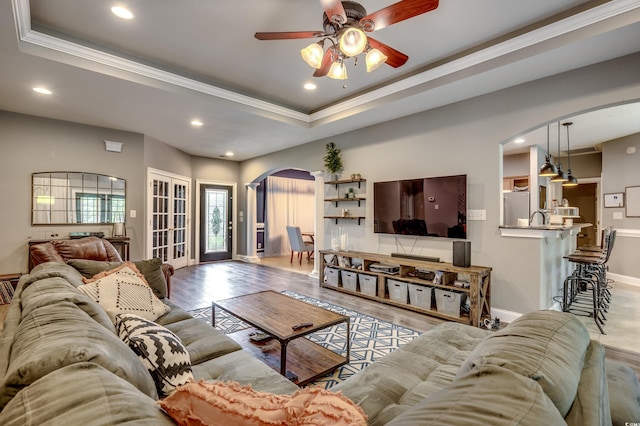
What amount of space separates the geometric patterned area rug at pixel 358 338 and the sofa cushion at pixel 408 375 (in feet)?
2.54

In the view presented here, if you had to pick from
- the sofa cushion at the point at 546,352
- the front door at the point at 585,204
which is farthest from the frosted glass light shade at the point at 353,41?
the front door at the point at 585,204

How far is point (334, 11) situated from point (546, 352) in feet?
6.66

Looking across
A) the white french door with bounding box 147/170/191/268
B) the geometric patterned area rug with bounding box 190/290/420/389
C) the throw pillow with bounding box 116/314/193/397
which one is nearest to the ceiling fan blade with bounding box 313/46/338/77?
the throw pillow with bounding box 116/314/193/397

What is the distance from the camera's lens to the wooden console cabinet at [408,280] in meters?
3.31

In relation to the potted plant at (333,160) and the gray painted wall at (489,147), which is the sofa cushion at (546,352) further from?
the potted plant at (333,160)

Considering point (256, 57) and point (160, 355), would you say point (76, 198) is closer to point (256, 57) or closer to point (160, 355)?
point (256, 57)

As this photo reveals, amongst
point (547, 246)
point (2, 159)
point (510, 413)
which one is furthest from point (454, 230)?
point (2, 159)

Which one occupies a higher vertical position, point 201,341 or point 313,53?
point 313,53

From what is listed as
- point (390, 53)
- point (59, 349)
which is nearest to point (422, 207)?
point (390, 53)

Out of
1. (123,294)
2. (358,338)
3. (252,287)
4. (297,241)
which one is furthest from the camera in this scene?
(297,241)

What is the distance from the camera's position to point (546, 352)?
0.85 meters

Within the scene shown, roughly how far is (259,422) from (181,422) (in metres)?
0.20

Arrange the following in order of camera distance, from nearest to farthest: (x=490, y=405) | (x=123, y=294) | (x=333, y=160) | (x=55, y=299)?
(x=490, y=405)
(x=55, y=299)
(x=123, y=294)
(x=333, y=160)

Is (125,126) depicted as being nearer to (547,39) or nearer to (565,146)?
(547,39)
